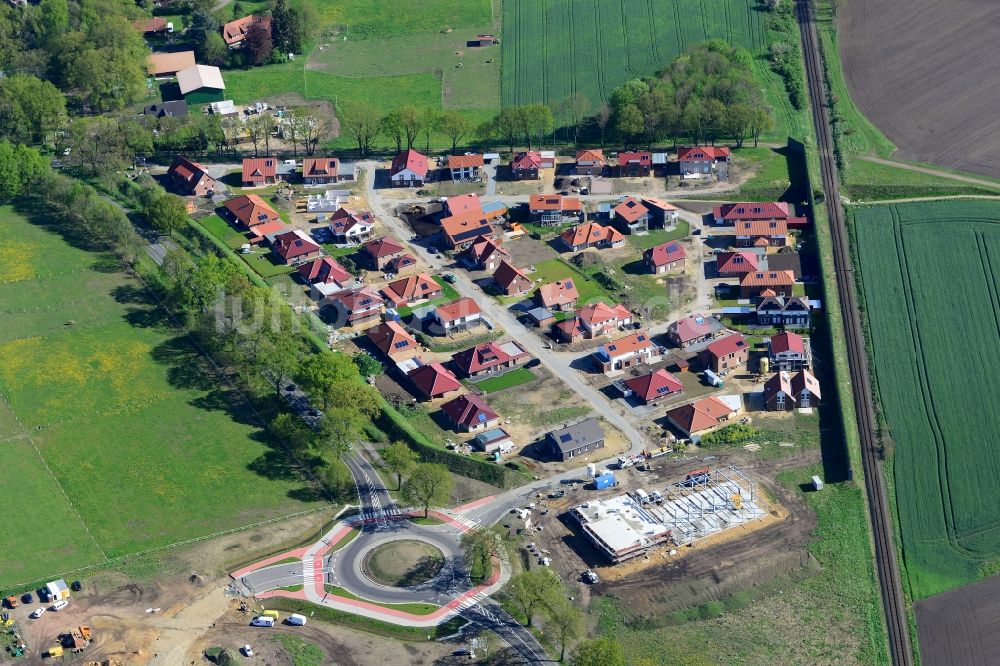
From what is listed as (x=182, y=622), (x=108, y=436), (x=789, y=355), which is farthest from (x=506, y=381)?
(x=182, y=622)

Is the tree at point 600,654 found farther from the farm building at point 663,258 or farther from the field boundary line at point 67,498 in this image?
the farm building at point 663,258

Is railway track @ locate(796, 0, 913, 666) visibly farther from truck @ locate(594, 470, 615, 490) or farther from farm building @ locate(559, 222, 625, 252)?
farm building @ locate(559, 222, 625, 252)

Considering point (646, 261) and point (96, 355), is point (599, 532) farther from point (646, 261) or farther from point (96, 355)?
point (96, 355)

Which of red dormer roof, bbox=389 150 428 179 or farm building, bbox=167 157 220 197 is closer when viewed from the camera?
farm building, bbox=167 157 220 197

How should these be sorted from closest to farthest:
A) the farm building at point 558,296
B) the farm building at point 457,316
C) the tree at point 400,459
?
1. the tree at point 400,459
2. the farm building at point 457,316
3. the farm building at point 558,296

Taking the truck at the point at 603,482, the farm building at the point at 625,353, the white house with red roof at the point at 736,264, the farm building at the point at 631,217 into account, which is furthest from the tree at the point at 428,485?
the farm building at the point at 631,217

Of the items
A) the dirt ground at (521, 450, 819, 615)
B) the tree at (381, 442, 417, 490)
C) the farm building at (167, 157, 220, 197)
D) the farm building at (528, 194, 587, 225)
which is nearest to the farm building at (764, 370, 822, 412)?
the dirt ground at (521, 450, 819, 615)

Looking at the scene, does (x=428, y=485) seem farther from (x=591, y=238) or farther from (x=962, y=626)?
(x=591, y=238)
